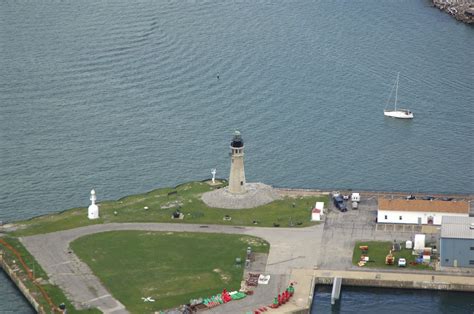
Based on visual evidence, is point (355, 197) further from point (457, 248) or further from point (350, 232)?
point (457, 248)

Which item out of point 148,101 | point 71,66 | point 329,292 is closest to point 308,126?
point 148,101

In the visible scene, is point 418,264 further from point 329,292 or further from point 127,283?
point 127,283

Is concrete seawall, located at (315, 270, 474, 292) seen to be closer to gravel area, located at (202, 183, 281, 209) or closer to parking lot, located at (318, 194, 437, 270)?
parking lot, located at (318, 194, 437, 270)

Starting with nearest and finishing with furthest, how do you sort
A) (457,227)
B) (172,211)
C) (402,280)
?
1. (402,280)
2. (457,227)
3. (172,211)

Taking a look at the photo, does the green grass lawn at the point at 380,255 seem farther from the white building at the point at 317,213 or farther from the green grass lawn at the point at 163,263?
the green grass lawn at the point at 163,263

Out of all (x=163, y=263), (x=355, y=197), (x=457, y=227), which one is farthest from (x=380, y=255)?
(x=163, y=263)
